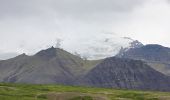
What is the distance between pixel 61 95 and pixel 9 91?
3129cm

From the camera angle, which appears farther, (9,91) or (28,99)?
(9,91)

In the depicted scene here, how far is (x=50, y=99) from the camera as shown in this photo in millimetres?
167750

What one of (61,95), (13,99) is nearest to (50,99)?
(61,95)

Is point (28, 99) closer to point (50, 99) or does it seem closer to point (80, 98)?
point (50, 99)

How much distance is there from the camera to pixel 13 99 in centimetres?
15862

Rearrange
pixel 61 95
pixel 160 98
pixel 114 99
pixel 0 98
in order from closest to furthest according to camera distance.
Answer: pixel 0 98
pixel 61 95
pixel 114 99
pixel 160 98

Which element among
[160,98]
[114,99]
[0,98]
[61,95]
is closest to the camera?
[0,98]

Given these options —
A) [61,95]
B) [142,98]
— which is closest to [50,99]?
[61,95]

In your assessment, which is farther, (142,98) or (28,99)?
(142,98)

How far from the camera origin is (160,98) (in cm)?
19375

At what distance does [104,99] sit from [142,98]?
111ft

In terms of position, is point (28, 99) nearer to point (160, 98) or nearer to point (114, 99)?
point (114, 99)

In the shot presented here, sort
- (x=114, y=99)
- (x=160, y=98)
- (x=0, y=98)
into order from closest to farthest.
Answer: (x=0, y=98) < (x=114, y=99) < (x=160, y=98)

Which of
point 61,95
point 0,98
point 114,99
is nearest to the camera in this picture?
point 0,98
